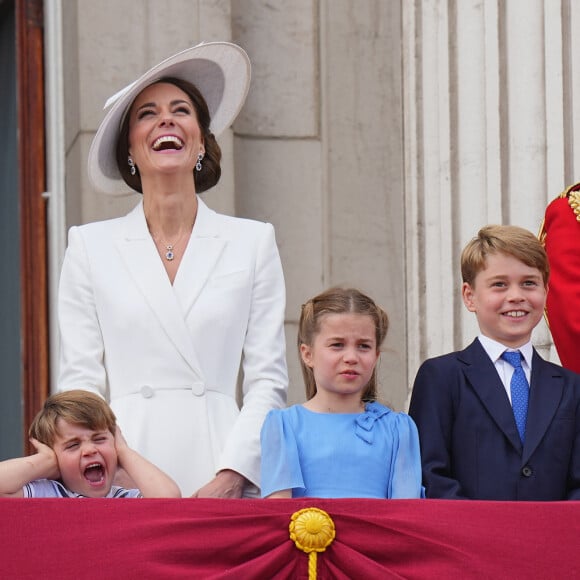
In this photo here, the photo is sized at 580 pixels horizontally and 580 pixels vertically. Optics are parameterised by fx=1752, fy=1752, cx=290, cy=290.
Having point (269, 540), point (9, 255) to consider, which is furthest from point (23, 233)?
point (269, 540)

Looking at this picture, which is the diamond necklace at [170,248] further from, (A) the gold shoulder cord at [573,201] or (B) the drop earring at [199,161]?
(A) the gold shoulder cord at [573,201]

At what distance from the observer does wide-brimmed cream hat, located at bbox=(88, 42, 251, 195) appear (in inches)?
187

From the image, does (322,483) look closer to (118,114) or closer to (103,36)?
(118,114)

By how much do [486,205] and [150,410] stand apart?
2380 mm

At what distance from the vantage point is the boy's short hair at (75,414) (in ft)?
14.3

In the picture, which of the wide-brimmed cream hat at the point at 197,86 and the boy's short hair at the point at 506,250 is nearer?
the boy's short hair at the point at 506,250

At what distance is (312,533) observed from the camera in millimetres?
3883

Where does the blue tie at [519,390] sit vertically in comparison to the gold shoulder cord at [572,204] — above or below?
below

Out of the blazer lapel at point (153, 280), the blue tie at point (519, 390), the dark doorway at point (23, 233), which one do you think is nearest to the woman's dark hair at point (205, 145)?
the blazer lapel at point (153, 280)

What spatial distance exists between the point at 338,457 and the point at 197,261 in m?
0.77

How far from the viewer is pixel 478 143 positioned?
6641 mm

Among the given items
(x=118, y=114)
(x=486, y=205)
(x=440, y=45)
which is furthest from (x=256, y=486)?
(x=440, y=45)

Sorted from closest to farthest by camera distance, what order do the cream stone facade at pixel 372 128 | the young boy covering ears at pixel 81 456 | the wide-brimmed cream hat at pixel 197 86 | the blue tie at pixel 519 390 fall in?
1. the young boy covering ears at pixel 81 456
2. the blue tie at pixel 519 390
3. the wide-brimmed cream hat at pixel 197 86
4. the cream stone facade at pixel 372 128

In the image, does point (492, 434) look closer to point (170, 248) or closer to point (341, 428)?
point (341, 428)
